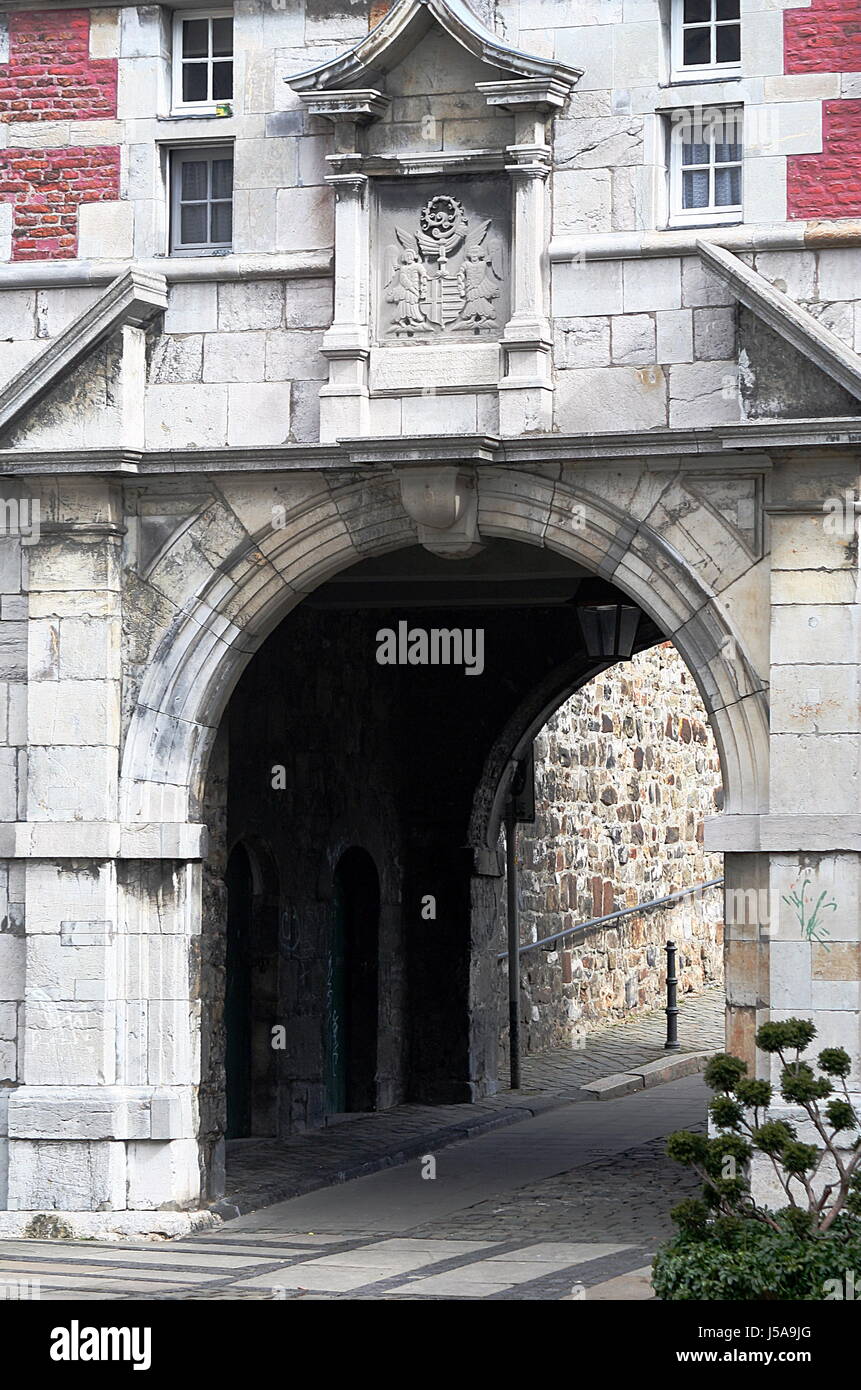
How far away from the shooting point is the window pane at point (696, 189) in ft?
35.9

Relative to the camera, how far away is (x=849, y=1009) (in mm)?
10320

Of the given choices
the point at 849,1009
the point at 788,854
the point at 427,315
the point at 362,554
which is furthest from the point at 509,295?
the point at 849,1009

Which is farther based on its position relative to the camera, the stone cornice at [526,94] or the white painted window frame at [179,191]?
the white painted window frame at [179,191]

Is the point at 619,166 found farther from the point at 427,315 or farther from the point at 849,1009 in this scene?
the point at 849,1009

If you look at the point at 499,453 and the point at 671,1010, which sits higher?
the point at 499,453

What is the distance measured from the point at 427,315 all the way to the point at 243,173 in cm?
116

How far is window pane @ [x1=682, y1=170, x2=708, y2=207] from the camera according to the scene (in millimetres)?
10930

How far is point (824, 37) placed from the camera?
1069cm

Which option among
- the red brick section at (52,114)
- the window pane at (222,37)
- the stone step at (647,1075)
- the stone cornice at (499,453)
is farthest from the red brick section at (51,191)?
the stone step at (647,1075)

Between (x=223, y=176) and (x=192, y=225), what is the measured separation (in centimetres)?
27

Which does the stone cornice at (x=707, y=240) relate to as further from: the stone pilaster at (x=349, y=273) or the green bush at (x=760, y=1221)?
the green bush at (x=760, y=1221)

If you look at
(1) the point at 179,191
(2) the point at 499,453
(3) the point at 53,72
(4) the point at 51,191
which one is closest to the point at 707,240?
(2) the point at 499,453

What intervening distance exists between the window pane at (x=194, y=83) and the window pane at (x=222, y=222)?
0.53 m

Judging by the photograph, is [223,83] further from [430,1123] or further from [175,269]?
[430,1123]
